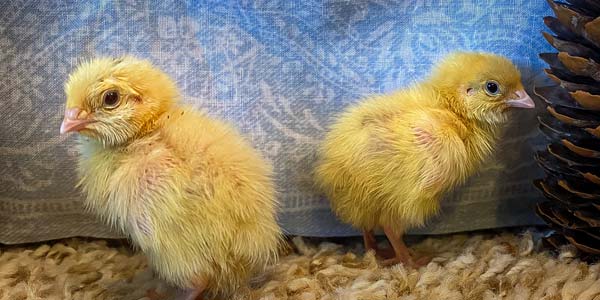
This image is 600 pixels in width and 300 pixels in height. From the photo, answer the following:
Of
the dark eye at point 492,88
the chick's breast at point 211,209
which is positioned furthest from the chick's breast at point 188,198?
the dark eye at point 492,88

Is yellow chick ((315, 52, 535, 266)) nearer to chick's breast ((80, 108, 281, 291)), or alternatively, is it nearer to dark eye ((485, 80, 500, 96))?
dark eye ((485, 80, 500, 96))

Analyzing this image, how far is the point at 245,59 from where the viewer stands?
3.43 ft

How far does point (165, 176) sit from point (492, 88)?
473mm

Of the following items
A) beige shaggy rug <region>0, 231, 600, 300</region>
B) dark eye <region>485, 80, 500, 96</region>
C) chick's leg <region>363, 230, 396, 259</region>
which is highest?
dark eye <region>485, 80, 500, 96</region>

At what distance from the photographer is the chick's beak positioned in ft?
2.61

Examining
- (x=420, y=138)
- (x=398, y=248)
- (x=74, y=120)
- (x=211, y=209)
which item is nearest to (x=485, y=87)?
(x=420, y=138)

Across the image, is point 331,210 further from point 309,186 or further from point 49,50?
point 49,50

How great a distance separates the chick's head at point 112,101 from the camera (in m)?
0.81

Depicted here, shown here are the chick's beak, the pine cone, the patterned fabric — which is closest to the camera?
the chick's beak

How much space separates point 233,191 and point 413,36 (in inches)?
16.2

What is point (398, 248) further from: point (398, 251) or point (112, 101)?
point (112, 101)

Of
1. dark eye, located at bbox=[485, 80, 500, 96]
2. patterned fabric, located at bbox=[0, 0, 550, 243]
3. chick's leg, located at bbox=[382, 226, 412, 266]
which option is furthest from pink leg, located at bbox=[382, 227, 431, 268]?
dark eye, located at bbox=[485, 80, 500, 96]

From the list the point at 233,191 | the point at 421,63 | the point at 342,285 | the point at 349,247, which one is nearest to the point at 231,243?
the point at 233,191

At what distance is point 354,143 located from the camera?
3.17 feet
